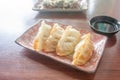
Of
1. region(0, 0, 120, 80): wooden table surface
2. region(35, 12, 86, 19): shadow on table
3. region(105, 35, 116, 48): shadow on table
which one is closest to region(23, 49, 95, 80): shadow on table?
region(0, 0, 120, 80): wooden table surface

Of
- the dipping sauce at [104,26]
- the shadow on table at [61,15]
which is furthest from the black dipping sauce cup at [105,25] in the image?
the shadow on table at [61,15]

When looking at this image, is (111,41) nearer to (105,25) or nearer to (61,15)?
(105,25)

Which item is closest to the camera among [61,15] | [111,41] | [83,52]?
[83,52]

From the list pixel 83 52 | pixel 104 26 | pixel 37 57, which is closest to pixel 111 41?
pixel 104 26

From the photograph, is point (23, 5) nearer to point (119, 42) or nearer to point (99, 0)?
point (99, 0)

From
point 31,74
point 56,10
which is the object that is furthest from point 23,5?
point 31,74

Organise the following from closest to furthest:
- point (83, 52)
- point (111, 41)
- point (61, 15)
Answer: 1. point (83, 52)
2. point (111, 41)
3. point (61, 15)
